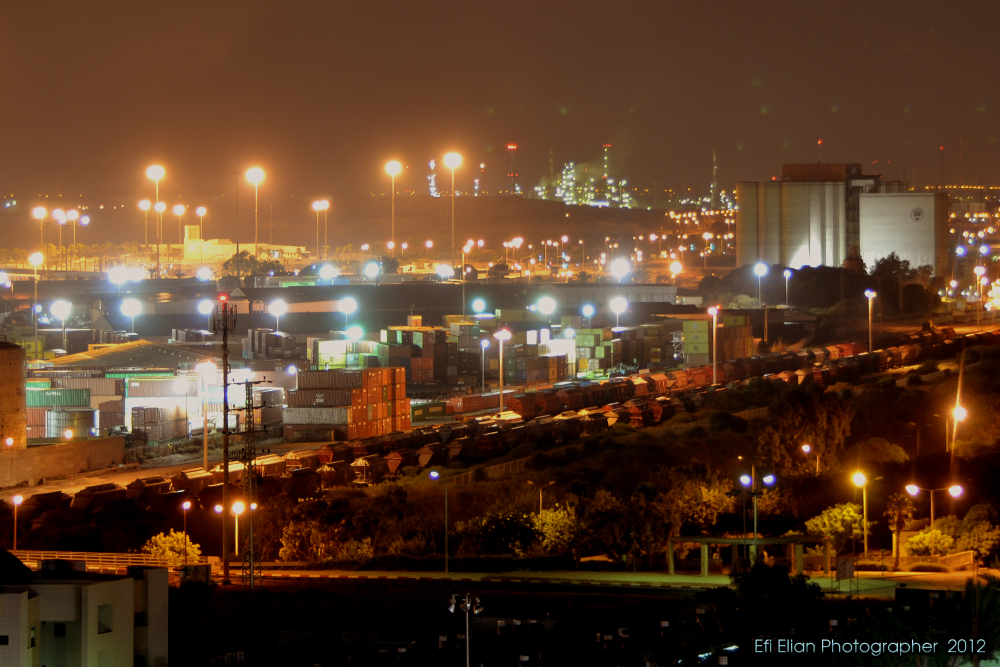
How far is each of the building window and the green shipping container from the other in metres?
17.0

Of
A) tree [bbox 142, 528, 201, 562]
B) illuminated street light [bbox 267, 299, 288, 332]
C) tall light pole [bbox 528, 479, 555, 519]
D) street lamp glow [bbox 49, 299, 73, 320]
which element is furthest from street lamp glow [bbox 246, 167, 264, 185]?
tree [bbox 142, 528, 201, 562]

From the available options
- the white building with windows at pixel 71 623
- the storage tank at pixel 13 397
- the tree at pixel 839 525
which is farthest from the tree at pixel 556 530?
the storage tank at pixel 13 397

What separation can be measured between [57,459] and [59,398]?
5.01 metres

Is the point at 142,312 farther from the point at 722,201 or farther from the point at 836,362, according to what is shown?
the point at 722,201

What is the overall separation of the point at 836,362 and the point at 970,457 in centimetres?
1096

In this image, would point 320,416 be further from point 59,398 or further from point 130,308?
point 130,308

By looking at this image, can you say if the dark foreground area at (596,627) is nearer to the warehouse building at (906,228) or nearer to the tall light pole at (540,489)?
the tall light pole at (540,489)

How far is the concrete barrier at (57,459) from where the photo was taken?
2109 centimetres

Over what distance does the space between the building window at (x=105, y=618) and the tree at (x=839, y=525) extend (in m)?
11.5

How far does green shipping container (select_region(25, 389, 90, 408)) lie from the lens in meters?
26.4

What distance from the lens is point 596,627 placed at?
12.0 meters

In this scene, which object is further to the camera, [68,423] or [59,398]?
[59,398]

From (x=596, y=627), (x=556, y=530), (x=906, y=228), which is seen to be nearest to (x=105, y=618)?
(x=596, y=627)

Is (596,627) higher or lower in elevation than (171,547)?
lower
